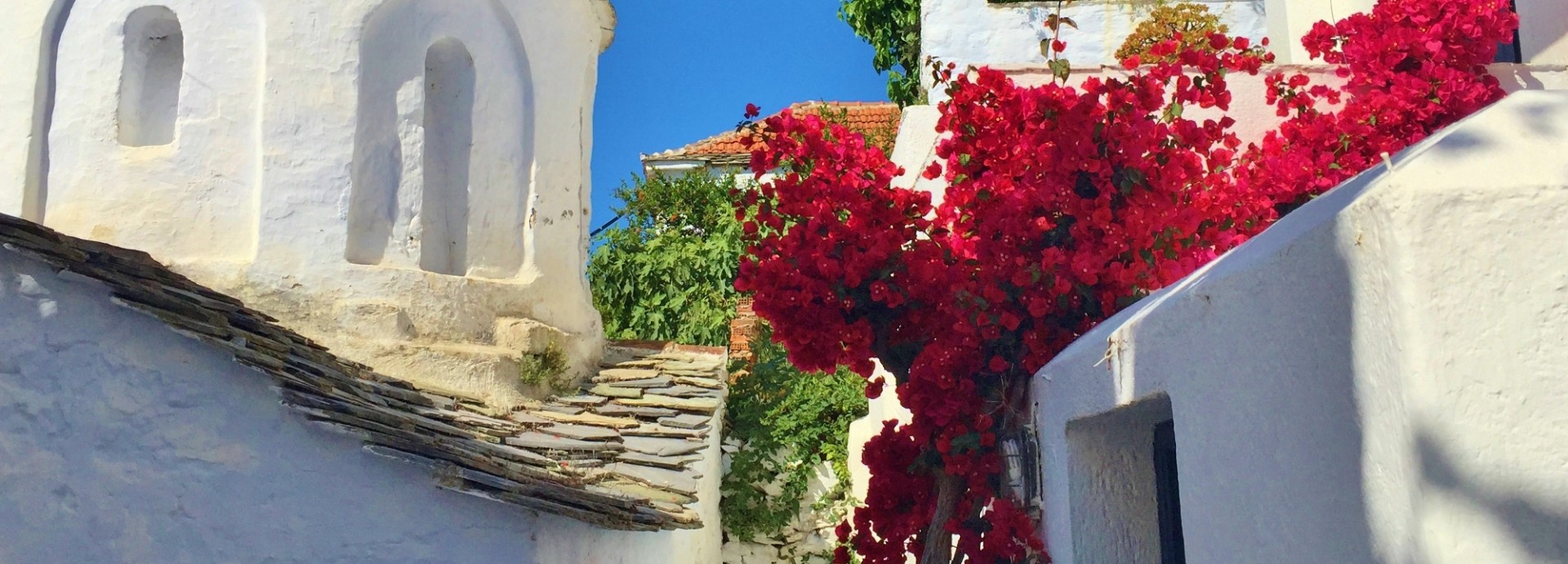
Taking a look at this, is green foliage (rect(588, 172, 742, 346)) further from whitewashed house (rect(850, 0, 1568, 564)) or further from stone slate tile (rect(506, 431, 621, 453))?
whitewashed house (rect(850, 0, 1568, 564))

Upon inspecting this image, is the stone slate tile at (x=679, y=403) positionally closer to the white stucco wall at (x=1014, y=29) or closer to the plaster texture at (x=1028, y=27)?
the plaster texture at (x=1028, y=27)

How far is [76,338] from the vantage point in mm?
3912

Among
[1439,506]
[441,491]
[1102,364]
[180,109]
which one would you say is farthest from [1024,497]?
[180,109]

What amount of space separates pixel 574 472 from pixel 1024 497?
1774 millimetres

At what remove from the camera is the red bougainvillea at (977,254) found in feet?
15.5

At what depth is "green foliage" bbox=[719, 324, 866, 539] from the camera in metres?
9.62

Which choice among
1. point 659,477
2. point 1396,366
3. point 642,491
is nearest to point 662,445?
point 659,477

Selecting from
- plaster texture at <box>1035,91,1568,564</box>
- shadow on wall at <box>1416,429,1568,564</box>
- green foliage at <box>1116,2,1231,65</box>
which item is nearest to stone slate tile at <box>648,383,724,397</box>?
plaster texture at <box>1035,91,1568,564</box>

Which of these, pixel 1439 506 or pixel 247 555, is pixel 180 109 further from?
pixel 1439 506

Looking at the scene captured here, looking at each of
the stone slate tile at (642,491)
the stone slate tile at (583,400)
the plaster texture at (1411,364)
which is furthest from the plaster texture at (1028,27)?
the plaster texture at (1411,364)

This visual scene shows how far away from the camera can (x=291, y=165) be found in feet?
20.0

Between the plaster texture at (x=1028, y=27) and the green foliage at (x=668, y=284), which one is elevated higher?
the plaster texture at (x=1028, y=27)

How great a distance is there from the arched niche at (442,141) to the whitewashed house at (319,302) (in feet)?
0.04

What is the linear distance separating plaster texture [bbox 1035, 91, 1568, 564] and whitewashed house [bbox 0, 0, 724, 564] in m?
2.62
